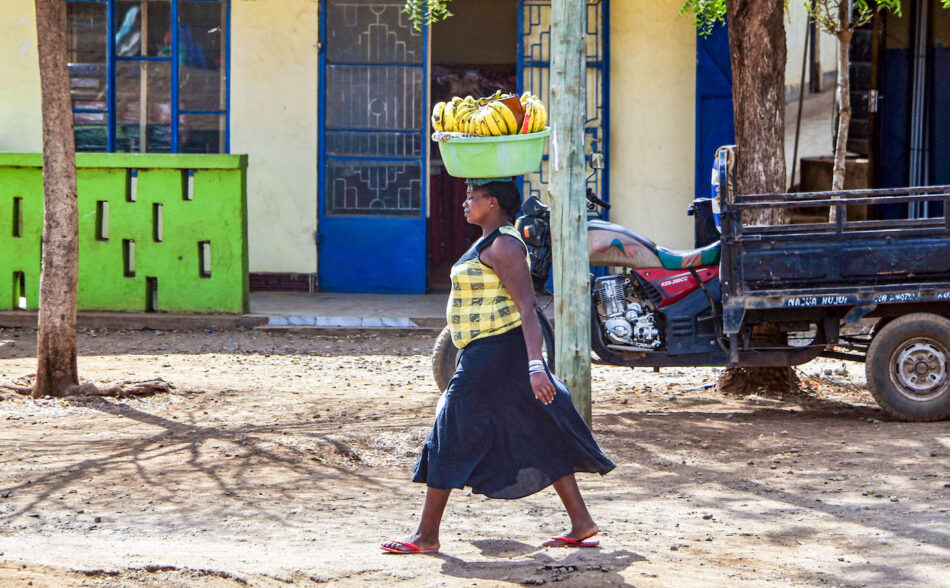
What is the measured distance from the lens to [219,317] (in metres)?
11.2

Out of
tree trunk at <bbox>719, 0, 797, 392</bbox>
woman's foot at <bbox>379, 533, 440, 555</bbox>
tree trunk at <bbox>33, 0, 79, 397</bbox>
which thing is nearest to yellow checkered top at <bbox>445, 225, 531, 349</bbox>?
woman's foot at <bbox>379, 533, 440, 555</bbox>

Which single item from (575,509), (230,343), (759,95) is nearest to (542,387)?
(575,509)

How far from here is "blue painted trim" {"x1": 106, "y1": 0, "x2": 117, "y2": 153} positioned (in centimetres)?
1276

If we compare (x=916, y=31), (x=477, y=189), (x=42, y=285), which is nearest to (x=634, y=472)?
(x=477, y=189)

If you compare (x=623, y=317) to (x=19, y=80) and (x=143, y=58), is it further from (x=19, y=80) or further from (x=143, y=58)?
(x=19, y=80)

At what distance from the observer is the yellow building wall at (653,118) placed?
12.8 metres

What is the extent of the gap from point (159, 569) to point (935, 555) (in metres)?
3.01

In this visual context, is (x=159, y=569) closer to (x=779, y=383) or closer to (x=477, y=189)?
(x=477, y=189)

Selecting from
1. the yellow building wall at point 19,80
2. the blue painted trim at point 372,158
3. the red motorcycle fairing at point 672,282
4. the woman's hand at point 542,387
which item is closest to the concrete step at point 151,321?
the blue painted trim at point 372,158

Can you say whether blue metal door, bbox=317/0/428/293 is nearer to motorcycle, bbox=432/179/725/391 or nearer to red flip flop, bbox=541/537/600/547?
motorcycle, bbox=432/179/725/391

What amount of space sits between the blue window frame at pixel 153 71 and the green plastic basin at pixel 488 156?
8.00 metres

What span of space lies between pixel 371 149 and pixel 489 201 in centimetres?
795

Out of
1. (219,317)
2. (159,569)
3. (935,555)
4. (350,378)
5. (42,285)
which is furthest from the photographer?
(219,317)

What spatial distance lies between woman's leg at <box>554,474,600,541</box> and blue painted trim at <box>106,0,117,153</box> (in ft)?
29.8
